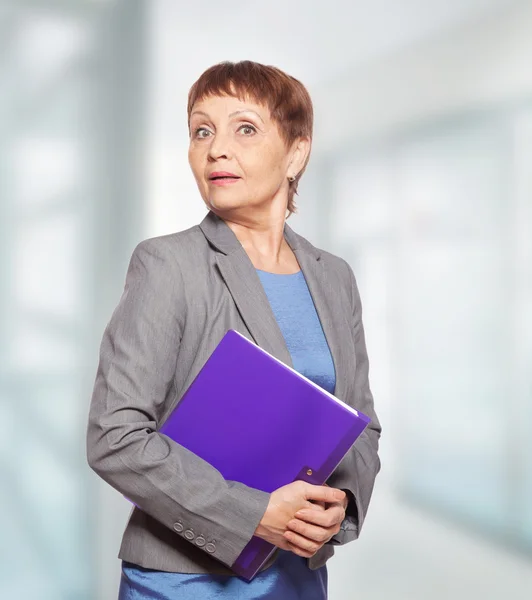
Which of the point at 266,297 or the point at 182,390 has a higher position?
the point at 266,297

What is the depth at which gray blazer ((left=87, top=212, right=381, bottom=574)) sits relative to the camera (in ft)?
4.52

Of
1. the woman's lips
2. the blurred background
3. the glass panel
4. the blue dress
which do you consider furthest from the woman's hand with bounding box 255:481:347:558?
the glass panel

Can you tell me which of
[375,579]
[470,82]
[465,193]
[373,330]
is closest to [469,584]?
[375,579]

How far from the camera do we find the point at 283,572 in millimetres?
1588

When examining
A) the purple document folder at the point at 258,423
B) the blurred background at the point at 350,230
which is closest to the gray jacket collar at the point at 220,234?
the purple document folder at the point at 258,423

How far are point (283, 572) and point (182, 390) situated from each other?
15.4 inches

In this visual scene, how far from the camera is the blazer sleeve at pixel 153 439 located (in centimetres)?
137

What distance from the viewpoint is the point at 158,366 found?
4.76 feet

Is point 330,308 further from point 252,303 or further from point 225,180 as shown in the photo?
point 225,180

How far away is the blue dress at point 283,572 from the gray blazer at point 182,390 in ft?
0.07

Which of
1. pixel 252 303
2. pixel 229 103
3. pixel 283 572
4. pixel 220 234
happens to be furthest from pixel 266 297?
pixel 283 572

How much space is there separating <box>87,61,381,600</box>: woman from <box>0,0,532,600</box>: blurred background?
1.79 meters

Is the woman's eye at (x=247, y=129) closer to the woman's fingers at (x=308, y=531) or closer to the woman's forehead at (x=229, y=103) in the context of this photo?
the woman's forehead at (x=229, y=103)

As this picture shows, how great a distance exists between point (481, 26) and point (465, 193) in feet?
2.46
